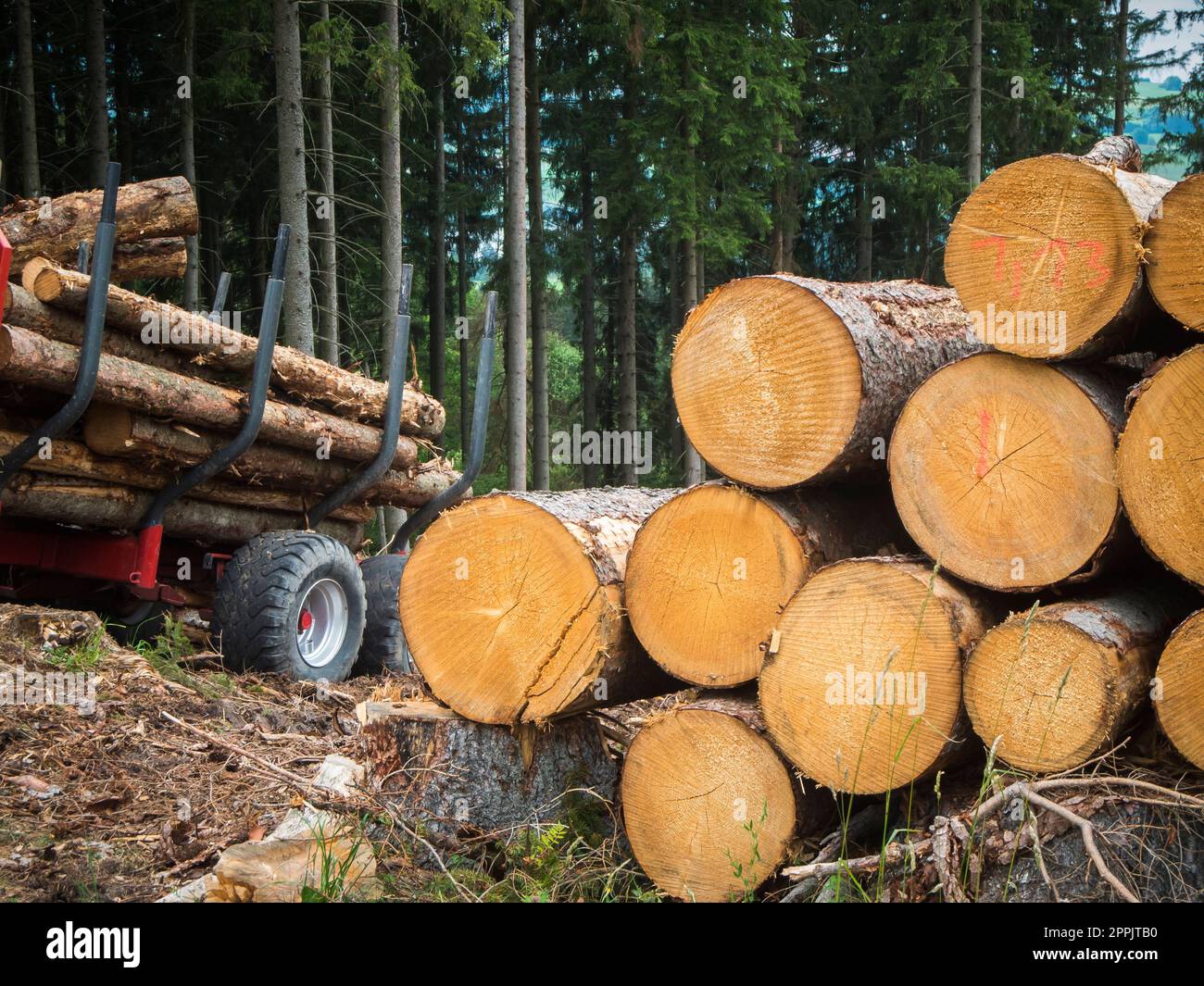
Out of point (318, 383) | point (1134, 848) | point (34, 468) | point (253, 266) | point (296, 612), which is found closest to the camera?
point (1134, 848)

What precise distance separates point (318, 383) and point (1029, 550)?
17.4 feet

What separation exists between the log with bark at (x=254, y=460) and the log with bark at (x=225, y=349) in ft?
1.24

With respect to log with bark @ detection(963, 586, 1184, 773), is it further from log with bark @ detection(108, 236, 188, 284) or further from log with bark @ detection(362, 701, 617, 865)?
log with bark @ detection(108, 236, 188, 284)

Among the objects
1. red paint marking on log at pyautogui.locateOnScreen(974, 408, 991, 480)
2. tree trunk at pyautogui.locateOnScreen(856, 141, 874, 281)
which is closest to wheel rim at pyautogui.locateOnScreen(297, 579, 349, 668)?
red paint marking on log at pyautogui.locateOnScreen(974, 408, 991, 480)

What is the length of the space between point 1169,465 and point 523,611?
204cm

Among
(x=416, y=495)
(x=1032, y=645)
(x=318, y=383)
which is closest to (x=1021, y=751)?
(x=1032, y=645)

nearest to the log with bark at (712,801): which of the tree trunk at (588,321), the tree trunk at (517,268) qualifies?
the tree trunk at (517,268)

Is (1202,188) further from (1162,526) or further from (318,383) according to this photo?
(318,383)

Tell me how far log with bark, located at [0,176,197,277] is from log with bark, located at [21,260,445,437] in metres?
0.35

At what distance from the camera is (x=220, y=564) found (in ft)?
23.5

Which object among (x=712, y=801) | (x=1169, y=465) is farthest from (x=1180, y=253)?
(x=712, y=801)

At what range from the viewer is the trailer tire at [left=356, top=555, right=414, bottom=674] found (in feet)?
25.5

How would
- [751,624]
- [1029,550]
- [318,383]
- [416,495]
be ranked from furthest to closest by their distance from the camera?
[416,495]
[318,383]
[751,624]
[1029,550]

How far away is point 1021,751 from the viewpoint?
2.98m
